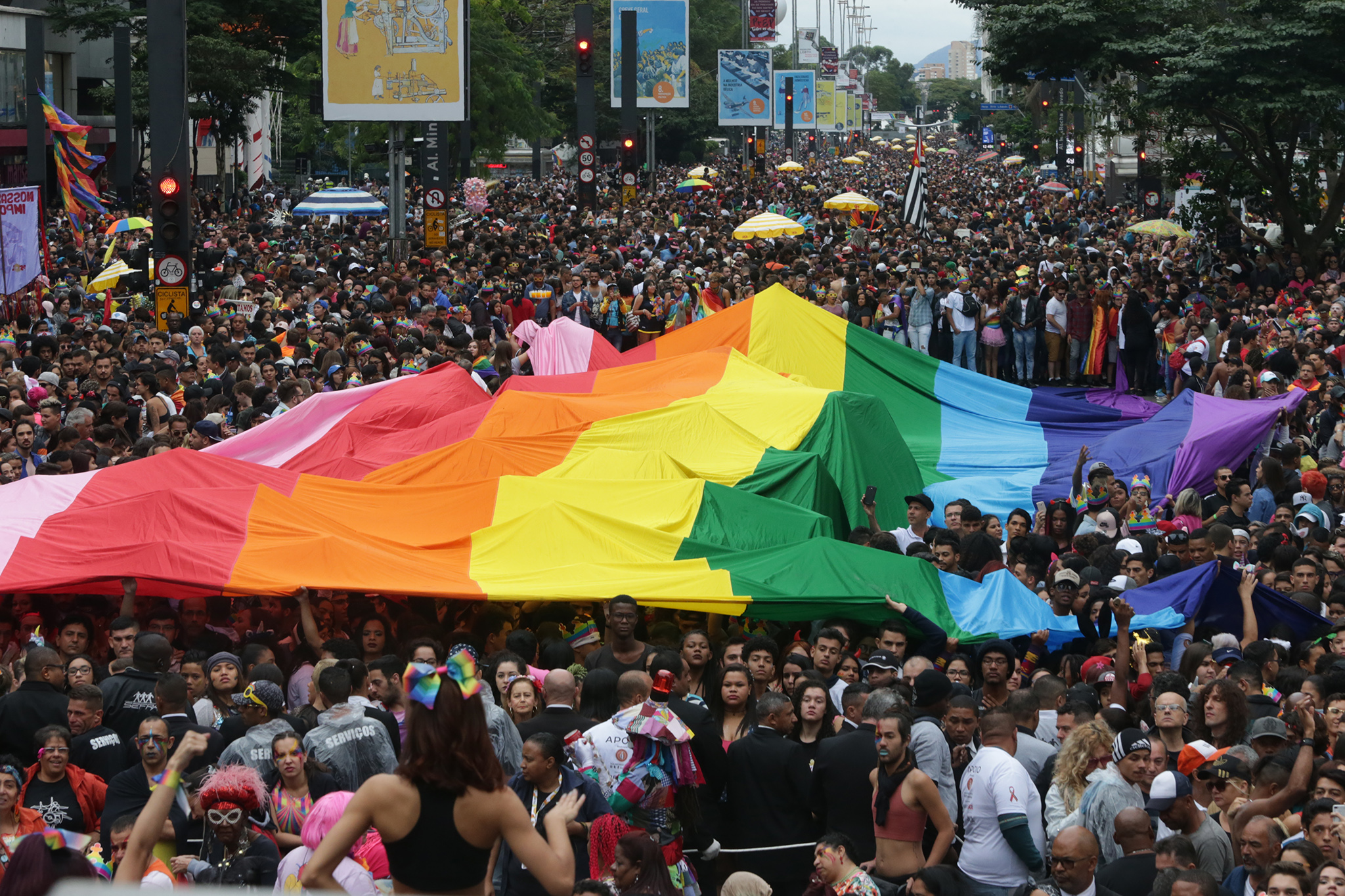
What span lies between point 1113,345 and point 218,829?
1675 cm

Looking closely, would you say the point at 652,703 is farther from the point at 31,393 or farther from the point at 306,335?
the point at 306,335

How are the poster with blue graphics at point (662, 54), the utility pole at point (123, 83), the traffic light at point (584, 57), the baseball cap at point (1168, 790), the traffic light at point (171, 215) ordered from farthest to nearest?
1. the poster with blue graphics at point (662, 54)
2. the traffic light at point (584, 57)
3. the utility pole at point (123, 83)
4. the traffic light at point (171, 215)
5. the baseball cap at point (1168, 790)

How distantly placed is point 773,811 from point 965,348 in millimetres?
14849

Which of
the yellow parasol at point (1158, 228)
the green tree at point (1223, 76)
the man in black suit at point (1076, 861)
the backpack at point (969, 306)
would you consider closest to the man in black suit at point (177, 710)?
the man in black suit at point (1076, 861)

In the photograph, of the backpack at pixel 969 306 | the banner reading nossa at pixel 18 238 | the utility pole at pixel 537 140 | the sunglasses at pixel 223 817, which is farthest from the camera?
the utility pole at pixel 537 140

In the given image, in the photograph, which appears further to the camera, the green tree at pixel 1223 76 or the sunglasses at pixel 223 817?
the green tree at pixel 1223 76

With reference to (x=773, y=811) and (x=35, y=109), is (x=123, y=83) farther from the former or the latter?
(x=773, y=811)

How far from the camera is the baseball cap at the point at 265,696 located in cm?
722

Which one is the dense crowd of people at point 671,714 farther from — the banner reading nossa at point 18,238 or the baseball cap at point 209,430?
the banner reading nossa at point 18,238

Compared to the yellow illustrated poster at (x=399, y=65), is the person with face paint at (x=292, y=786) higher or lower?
lower

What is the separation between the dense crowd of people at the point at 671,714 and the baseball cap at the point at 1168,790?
0.04 ft

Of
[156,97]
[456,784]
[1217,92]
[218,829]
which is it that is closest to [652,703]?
[218,829]

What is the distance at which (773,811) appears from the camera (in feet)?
22.7

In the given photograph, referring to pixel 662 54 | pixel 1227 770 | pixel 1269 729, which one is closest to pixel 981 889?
pixel 1227 770
